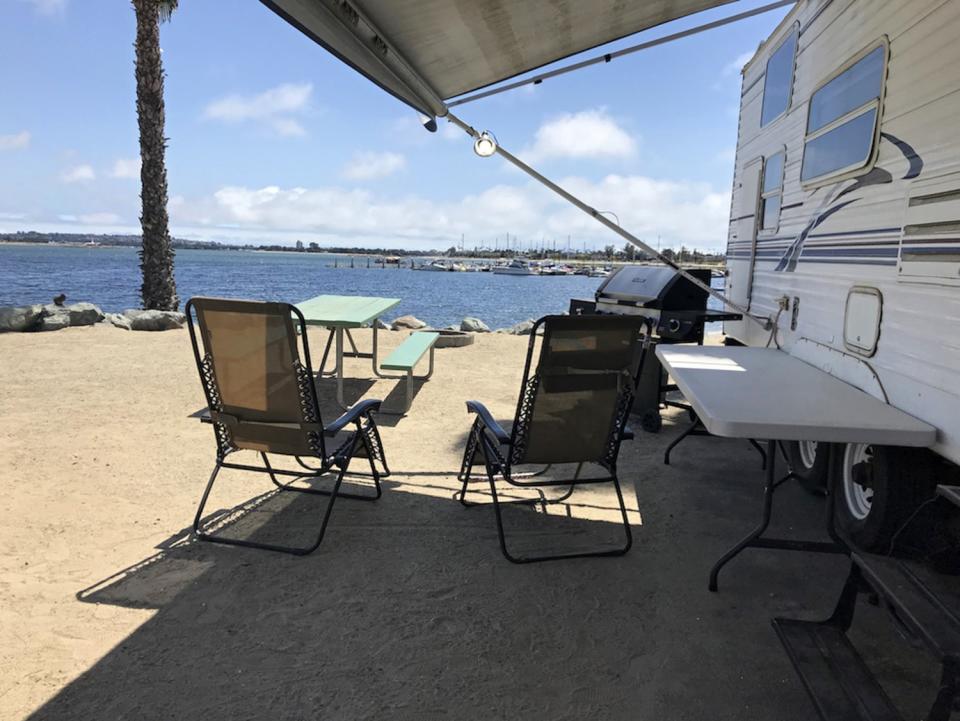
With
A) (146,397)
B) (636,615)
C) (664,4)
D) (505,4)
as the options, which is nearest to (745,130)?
(664,4)

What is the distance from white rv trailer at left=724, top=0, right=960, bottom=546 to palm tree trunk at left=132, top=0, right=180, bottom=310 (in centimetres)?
986

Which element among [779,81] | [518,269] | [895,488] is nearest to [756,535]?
[895,488]

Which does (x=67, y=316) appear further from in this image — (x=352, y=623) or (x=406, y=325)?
(x=352, y=623)

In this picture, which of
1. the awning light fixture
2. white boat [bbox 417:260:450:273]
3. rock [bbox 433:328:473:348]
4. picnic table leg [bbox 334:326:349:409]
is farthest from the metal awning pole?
white boat [bbox 417:260:450:273]

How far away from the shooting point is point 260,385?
107 inches

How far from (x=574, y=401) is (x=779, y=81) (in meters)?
3.26

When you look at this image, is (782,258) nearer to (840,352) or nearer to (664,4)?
(840,352)

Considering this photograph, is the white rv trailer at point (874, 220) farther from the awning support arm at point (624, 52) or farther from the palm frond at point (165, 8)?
the palm frond at point (165, 8)

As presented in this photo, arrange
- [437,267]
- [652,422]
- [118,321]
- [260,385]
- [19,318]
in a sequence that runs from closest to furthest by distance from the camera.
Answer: [260,385]
[652,422]
[19,318]
[118,321]
[437,267]

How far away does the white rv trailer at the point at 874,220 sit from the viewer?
7.23ft

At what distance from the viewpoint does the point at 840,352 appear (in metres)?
3.01

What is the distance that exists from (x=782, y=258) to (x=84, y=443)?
184 inches

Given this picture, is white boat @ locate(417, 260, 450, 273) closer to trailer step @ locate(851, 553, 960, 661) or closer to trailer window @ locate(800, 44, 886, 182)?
trailer window @ locate(800, 44, 886, 182)

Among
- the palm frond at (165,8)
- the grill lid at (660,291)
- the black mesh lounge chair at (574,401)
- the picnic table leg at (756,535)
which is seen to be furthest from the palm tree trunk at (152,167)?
the picnic table leg at (756,535)
